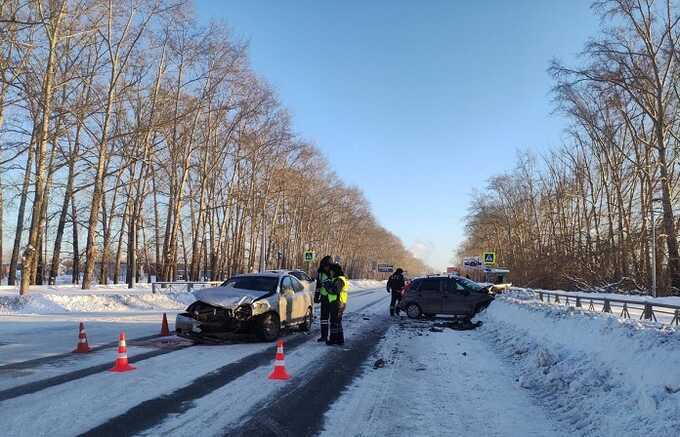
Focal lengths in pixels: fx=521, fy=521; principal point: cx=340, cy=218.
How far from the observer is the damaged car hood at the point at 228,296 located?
1087 cm

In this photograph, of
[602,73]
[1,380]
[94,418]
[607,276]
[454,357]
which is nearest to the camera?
[94,418]

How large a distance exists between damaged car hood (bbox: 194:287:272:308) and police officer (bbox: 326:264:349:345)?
4.70 ft

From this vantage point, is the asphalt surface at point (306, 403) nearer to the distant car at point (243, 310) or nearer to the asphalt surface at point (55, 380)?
the distant car at point (243, 310)

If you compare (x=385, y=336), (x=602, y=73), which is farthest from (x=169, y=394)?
(x=602, y=73)

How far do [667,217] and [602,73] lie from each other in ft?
27.1

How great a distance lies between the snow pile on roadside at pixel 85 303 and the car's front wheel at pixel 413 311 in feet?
33.3

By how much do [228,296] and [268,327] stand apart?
1149 millimetres

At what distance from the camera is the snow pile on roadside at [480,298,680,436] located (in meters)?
5.23

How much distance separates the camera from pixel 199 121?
35.2 metres

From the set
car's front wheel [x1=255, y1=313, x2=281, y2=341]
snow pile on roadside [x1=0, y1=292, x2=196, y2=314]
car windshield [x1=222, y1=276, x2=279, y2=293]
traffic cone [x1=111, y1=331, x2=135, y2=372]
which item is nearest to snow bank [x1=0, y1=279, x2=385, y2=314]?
snow pile on roadside [x1=0, y1=292, x2=196, y2=314]

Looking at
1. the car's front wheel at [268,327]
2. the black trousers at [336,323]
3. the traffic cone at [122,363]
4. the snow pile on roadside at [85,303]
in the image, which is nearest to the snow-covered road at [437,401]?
the black trousers at [336,323]

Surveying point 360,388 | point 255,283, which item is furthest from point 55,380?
point 255,283

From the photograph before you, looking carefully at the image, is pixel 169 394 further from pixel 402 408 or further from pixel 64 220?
pixel 64 220

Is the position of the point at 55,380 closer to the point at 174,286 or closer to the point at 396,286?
the point at 396,286
